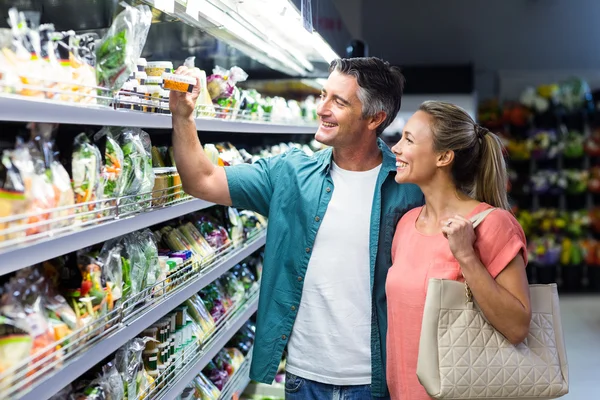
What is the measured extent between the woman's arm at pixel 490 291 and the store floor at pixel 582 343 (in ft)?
11.1

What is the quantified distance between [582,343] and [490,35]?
191 inches

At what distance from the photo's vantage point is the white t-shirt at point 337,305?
221cm

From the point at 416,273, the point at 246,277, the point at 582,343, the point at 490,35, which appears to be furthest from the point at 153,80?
the point at 490,35

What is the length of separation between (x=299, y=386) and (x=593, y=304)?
6.59 meters

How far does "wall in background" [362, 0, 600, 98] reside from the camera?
30.9 ft

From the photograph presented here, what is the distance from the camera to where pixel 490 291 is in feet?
6.13

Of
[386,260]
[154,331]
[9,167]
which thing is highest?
[9,167]

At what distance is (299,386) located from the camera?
225cm

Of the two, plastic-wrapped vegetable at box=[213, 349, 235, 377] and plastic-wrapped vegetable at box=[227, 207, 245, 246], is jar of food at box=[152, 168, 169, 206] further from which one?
plastic-wrapped vegetable at box=[213, 349, 235, 377]

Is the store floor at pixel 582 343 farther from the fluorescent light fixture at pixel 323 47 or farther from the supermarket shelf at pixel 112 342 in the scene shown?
the supermarket shelf at pixel 112 342

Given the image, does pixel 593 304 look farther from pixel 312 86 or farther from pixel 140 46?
pixel 140 46

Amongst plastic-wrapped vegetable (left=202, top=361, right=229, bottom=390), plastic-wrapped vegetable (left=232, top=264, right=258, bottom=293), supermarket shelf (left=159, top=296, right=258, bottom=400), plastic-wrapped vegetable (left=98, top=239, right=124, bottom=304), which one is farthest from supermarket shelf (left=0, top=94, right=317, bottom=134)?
plastic-wrapped vegetable (left=232, top=264, right=258, bottom=293)

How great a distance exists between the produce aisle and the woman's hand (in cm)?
83

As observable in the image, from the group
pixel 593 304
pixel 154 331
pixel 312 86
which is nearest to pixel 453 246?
pixel 154 331
